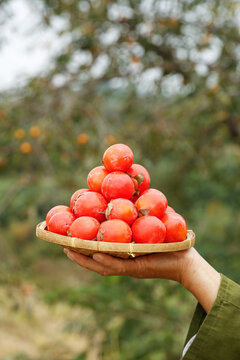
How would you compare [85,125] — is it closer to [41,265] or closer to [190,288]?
[190,288]

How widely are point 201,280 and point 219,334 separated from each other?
0.16 m

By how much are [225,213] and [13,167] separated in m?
4.81

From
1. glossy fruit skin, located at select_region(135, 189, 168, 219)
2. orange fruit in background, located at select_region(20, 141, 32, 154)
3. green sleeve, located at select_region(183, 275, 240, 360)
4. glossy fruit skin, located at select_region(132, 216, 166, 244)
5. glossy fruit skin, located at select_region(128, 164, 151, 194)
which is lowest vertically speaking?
green sleeve, located at select_region(183, 275, 240, 360)

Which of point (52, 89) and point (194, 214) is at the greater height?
point (194, 214)

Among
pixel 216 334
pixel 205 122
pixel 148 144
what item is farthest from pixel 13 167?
pixel 216 334

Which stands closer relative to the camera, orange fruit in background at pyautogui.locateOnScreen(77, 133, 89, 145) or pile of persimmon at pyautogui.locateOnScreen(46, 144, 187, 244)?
pile of persimmon at pyautogui.locateOnScreen(46, 144, 187, 244)

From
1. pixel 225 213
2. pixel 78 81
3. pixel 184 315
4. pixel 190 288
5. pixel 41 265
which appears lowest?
pixel 190 288

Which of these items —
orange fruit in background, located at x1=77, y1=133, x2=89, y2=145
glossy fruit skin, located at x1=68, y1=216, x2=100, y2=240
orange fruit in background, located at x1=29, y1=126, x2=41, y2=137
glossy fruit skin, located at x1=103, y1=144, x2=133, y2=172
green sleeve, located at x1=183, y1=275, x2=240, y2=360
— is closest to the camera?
green sleeve, located at x1=183, y1=275, x2=240, y2=360

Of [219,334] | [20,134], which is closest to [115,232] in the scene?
[219,334]

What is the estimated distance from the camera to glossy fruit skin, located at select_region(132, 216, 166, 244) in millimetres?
1075

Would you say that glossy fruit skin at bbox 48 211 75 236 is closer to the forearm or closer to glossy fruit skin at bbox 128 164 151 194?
glossy fruit skin at bbox 128 164 151 194

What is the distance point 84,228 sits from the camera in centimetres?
109

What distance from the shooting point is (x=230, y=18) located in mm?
3566

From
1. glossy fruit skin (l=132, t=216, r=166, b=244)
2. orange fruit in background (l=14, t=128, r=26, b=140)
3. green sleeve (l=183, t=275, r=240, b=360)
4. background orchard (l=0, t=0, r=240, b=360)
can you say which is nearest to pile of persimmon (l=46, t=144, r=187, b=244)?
glossy fruit skin (l=132, t=216, r=166, b=244)
